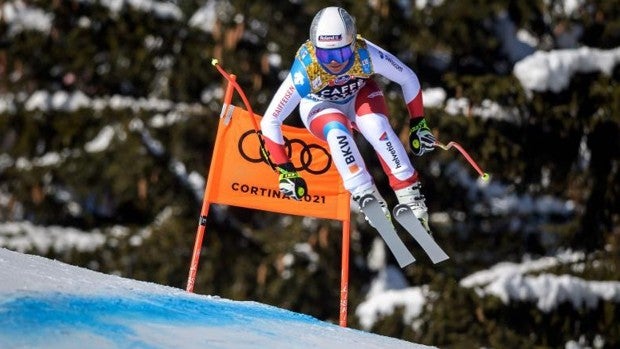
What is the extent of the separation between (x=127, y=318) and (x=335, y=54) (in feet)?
7.19

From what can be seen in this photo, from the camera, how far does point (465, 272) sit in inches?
694

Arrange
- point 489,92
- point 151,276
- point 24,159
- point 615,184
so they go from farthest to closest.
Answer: point 24,159, point 151,276, point 615,184, point 489,92

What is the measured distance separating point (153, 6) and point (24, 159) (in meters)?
2.98

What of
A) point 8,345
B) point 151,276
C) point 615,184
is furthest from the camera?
point 151,276

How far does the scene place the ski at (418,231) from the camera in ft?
26.9

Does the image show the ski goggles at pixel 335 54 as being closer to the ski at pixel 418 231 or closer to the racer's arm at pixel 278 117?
the racer's arm at pixel 278 117

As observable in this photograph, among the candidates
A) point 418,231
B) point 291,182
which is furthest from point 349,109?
point 418,231

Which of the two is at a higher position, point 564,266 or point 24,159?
point 24,159

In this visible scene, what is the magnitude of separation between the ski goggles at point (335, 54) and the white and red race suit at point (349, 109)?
0.08m

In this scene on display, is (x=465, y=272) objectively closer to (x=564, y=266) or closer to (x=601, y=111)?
(x=564, y=266)

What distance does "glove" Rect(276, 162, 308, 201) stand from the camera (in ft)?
27.6

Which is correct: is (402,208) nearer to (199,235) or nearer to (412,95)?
(412,95)

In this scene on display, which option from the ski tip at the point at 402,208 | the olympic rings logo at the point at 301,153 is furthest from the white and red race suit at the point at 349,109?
the olympic rings logo at the point at 301,153

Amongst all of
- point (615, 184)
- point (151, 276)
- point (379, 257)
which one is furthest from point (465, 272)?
point (151, 276)
